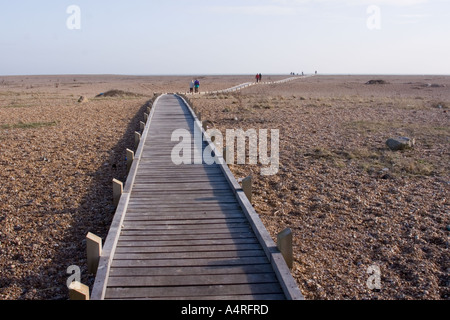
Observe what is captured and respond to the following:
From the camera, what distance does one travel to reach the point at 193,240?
5781 mm

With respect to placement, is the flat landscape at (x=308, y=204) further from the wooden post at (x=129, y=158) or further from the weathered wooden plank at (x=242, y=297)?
the weathered wooden plank at (x=242, y=297)

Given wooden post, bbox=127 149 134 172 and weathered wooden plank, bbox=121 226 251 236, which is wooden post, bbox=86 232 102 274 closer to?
weathered wooden plank, bbox=121 226 251 236

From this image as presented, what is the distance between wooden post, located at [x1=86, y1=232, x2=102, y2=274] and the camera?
5.03m

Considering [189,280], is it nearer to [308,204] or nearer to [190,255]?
[190,255]

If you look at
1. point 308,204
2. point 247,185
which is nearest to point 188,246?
point 247,185

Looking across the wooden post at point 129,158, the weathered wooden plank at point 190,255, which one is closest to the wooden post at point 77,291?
the weathered wooden plank at point 190,255

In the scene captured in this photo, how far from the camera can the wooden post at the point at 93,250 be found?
16.5ft

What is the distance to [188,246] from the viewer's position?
561 cm

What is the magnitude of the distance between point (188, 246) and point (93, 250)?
1172 mm

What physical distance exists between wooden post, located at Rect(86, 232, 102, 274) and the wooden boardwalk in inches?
3.4
